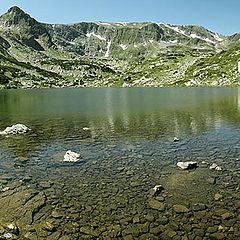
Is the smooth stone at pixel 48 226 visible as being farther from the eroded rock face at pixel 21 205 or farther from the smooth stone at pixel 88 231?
the smooth stone at pixel 88 231

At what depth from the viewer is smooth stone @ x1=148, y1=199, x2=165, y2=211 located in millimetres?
17438

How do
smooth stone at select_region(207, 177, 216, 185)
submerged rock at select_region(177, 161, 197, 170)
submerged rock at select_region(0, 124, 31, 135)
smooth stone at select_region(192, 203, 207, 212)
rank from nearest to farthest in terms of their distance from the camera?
smooth stone at select_region(192, 203, 207, 212) < smooth stone at select_region(207, 177, 216, 185) < submerged rock at select_region(177, 161, 197, 170) < submerged rock at select_region(0, 124, 31, 135)

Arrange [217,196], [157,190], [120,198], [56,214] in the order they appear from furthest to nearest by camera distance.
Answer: [157,190]
[120,198]
[217,196]
[56,214]

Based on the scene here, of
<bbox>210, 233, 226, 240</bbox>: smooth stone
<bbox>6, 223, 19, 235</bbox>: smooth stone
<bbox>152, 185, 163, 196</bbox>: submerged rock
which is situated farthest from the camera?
<bbox>152, 185, 163, 196</bbox>: submerged rock

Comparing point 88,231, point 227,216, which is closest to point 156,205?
point 227,216

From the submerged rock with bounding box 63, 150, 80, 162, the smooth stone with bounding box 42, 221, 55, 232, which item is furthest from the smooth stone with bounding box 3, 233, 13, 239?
the submerged rock with bounding box 63, 150, 80, 162

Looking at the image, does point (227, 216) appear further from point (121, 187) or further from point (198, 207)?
point (121, 187)

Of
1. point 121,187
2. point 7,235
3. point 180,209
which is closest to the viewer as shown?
point 7,235

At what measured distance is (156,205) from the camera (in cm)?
1781

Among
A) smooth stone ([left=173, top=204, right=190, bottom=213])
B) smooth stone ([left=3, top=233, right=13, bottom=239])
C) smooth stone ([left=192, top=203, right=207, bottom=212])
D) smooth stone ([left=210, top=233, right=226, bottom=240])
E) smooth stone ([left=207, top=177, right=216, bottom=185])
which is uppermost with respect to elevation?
smooth stone ([left=207, top=177, right=216, bottom=185])

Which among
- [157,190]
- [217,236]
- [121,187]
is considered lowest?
[217,236]

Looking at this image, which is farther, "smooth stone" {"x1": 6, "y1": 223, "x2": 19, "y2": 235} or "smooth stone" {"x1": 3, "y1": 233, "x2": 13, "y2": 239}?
"smooth stone" {"x1": 6, "y1": 223, "x2": 19, "y2": 235}

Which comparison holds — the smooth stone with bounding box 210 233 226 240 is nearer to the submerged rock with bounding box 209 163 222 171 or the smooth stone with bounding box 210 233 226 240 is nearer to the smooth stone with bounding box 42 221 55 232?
the smooth stone with bounding box 42 221 55 232

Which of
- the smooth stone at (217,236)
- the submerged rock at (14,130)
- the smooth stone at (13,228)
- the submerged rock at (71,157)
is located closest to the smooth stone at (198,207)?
the smooth stone at (217,236)
